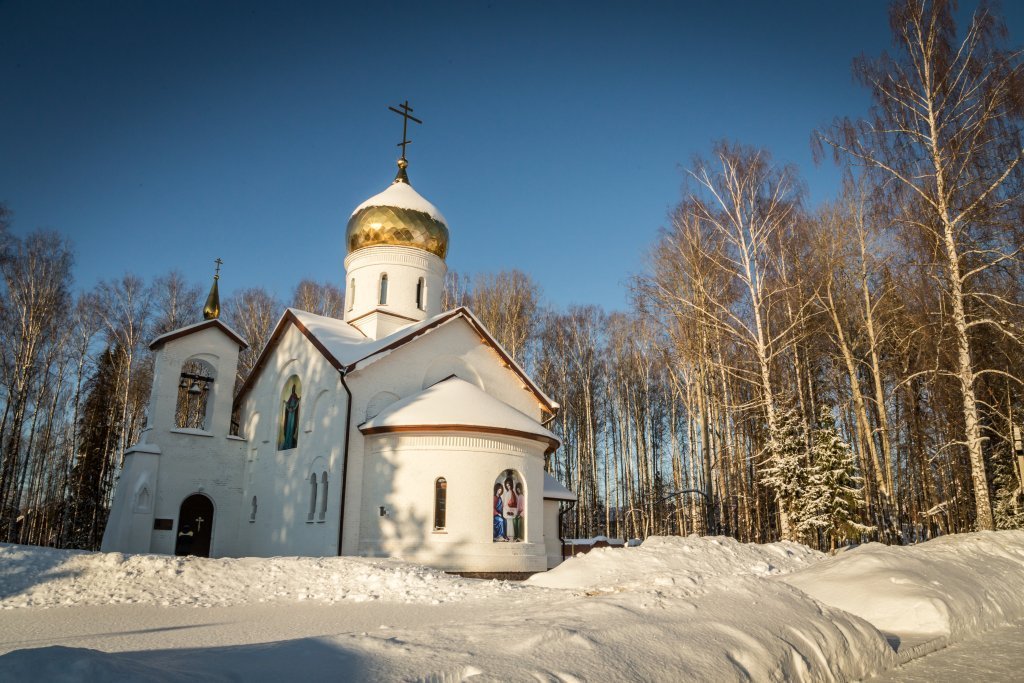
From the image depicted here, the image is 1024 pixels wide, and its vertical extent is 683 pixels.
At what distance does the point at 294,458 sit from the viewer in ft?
60.3

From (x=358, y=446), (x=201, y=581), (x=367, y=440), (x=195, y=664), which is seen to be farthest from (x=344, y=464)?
(x=195, y=664)

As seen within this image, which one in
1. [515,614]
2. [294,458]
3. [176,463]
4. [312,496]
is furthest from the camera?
[176,463]

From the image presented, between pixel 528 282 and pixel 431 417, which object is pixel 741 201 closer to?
pixel 431 417

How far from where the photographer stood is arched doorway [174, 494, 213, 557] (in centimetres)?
1881

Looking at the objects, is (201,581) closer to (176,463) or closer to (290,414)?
(290,414)

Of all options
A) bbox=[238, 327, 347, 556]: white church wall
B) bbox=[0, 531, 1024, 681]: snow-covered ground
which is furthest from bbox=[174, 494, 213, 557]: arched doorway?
bbox=[0, 531, 1024, 681]: snow-covered ground

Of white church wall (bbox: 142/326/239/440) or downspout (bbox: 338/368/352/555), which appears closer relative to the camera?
downspout (bbox: 338/368/352/555)

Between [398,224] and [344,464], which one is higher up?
[398,224]

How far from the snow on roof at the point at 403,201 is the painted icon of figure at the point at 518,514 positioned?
9.87 meters

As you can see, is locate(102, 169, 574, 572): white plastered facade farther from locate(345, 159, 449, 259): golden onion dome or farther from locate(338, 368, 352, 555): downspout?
locate(345, 159, 449, 259): golden onion dome

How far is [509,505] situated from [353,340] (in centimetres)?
681

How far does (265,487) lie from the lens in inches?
750

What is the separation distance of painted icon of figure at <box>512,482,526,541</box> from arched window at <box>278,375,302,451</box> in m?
6.19

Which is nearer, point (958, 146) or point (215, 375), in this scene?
point (958, 146)
